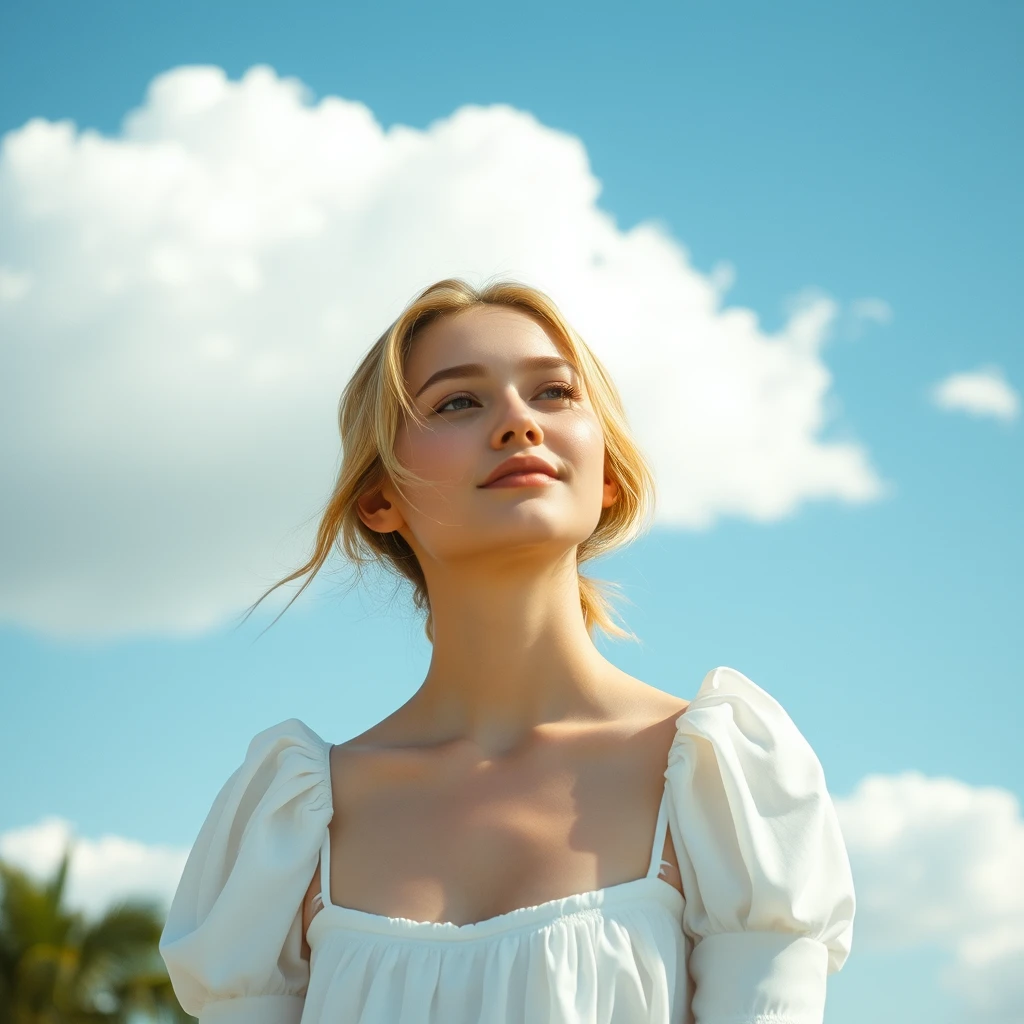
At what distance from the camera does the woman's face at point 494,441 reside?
289cm

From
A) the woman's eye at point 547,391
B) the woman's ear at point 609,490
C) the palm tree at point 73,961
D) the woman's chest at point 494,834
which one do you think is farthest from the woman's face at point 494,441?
the palm tree at point 73,961

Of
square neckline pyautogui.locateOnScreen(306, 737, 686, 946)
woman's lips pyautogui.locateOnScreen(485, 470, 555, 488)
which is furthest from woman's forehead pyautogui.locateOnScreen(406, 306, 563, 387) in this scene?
square neckline pyautogui.locateOnScreen(306, 737, 686, 946)

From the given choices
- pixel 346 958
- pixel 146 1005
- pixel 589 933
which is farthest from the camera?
pixel 146 1005

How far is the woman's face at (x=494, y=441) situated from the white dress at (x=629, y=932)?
1.66 feet

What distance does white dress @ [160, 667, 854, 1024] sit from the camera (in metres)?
2.44

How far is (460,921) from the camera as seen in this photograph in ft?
8.65

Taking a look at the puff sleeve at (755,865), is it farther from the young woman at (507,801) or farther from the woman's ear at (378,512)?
the woman's ear at (378,512)

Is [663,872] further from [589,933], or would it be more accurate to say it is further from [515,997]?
[515,997]

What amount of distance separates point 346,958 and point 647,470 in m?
1.40

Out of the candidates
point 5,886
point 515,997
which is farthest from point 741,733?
point 5,886

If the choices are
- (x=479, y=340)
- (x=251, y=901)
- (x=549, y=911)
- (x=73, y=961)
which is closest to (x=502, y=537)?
(x=479, y=340)

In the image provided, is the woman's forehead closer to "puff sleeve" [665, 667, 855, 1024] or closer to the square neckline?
"puff sleeve" [665, 667, 855, 1024]

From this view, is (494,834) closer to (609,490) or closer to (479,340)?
(609,490)

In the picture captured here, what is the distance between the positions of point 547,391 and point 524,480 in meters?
0.30
